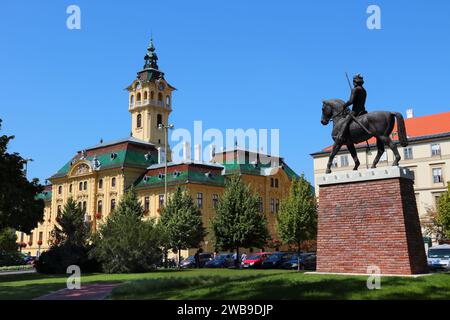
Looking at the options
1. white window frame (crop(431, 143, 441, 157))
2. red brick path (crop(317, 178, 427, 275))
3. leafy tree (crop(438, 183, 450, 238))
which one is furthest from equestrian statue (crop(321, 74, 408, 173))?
white window frame (crop(431, 143, 441, 157))

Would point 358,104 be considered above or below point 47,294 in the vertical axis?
above

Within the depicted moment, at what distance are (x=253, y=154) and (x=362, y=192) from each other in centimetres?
5769

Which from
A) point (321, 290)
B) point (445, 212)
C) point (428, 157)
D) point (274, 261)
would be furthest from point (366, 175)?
point (428, 157)

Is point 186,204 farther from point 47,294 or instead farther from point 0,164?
point 47,294

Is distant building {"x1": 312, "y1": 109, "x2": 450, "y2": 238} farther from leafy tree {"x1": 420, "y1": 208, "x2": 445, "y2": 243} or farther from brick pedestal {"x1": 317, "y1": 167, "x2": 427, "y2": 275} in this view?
brick pedestal {"x1": 317, "y1": 167, "x2": 427, "y2": 275}

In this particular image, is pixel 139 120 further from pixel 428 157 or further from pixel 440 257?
pixel 440 257

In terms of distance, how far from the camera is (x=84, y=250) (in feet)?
120

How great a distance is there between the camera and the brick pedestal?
605 inches

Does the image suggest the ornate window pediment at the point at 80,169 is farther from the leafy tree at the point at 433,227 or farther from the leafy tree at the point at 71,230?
the leafy tree at the point at 433,227

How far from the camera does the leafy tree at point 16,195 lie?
33.8 m

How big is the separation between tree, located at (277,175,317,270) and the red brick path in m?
26.5

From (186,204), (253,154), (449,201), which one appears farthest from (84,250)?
(253,154)

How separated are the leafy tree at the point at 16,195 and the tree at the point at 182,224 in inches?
450
